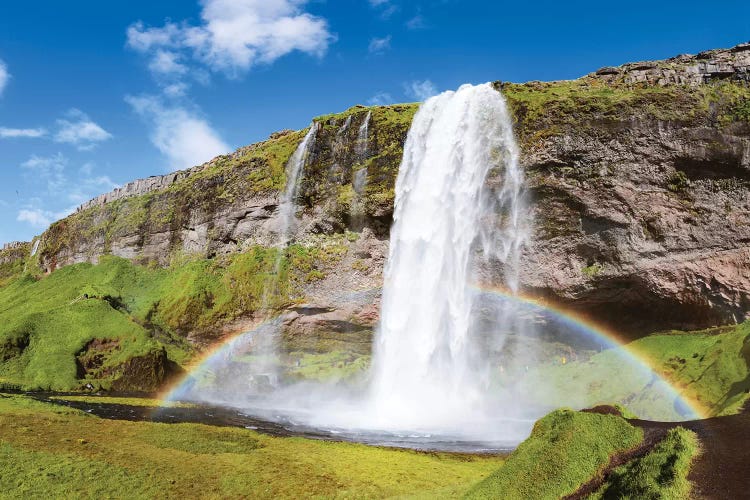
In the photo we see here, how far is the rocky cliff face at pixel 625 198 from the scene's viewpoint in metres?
29.0

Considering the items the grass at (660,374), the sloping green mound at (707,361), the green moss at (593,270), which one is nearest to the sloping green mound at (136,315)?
the green moss at (593,270)

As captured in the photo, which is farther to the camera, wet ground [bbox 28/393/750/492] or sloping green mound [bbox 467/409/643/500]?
sloping green mound [bbox 467/409/643/500]

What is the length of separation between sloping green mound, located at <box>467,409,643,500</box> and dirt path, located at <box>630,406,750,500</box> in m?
0.92

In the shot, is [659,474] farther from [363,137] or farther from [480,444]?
[363,137]

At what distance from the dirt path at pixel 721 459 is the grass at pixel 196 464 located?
17.2 ft

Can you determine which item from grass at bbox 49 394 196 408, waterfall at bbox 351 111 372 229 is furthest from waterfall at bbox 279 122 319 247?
grass at bbox 49 394 196 408

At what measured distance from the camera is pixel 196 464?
14.1m

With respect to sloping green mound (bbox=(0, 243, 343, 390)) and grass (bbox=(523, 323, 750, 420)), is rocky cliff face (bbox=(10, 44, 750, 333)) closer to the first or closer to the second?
grass (bbox=(523, 323, 750, 420))

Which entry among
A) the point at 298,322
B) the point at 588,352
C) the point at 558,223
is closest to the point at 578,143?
the point at 558,223

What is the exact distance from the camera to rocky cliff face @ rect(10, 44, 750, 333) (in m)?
29.0

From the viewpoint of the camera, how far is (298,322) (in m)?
39.1

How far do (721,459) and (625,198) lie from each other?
960 inches

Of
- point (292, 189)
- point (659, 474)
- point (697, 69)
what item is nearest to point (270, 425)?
point (659, 474)

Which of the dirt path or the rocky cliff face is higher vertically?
the rocky cliff face
